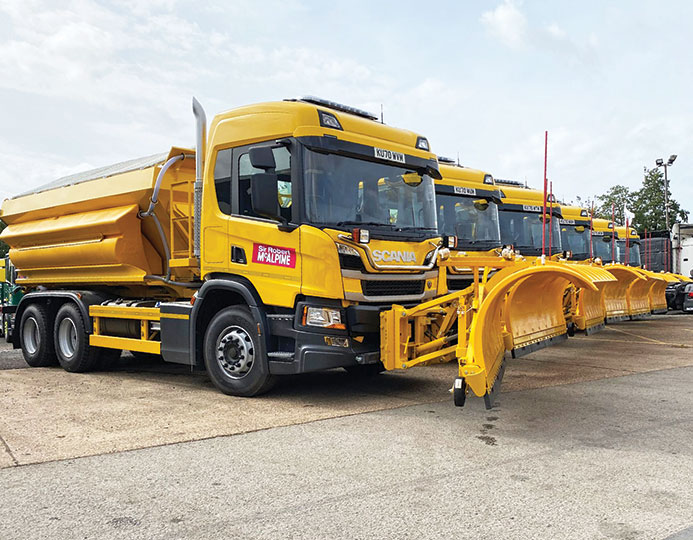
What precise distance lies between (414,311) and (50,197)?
263 inches

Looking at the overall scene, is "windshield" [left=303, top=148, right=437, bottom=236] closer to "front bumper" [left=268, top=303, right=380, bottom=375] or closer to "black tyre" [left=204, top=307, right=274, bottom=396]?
"front bumper" [left=268, top=303, right=380, bottom=375]

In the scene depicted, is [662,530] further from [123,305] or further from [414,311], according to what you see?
[123,305]

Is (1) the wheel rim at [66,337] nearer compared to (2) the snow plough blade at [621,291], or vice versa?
(1) the wheel rim at [66,337]

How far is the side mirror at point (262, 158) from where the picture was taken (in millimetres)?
6809

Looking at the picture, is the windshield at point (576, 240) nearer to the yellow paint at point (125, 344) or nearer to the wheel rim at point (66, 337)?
the yellow paint at point (125, 344)

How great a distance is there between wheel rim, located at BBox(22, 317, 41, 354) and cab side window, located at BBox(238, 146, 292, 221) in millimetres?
5475

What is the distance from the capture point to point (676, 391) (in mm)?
7707

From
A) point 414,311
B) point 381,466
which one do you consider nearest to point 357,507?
point 381,466

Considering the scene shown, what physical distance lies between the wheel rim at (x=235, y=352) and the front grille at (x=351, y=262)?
139 centimetres

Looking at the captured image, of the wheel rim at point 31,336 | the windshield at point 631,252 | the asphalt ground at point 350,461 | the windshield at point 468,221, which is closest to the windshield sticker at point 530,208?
the windshield at point 468,221

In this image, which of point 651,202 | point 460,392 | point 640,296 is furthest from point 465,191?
point 651,202

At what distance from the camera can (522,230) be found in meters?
13.6

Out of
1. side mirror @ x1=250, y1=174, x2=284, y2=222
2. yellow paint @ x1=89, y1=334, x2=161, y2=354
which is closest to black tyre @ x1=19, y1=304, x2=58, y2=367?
yellow paint @ x1=89, y1=334, x2=161, y2=354

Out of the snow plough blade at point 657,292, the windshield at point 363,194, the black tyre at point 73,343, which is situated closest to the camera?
→ the windshield at point 363,194
